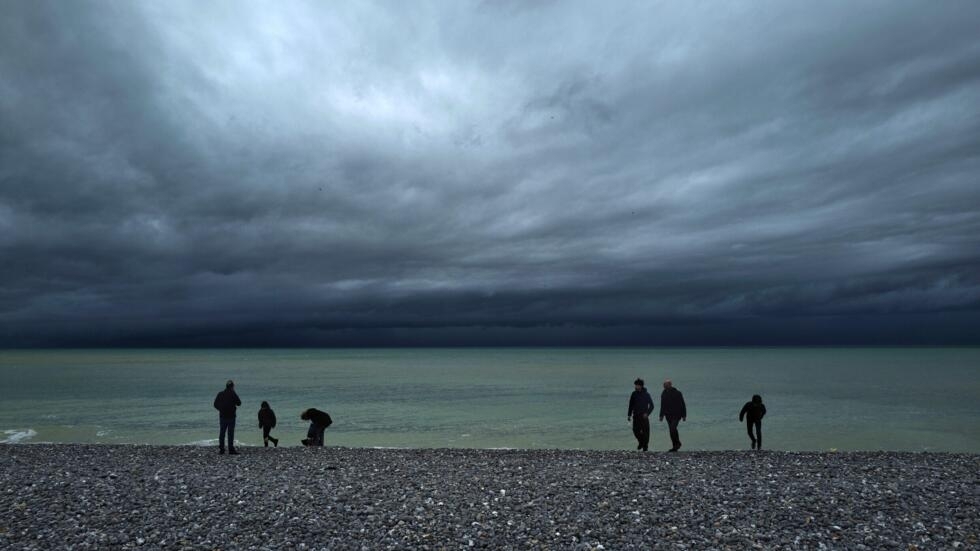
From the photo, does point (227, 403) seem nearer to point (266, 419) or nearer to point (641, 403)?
point (266, 419)

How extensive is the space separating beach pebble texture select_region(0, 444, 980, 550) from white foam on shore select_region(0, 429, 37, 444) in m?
18.9

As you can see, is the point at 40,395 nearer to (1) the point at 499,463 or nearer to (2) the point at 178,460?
(2) the point at 178,460

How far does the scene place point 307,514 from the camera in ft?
43.8

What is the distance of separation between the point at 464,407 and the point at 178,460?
117 ft

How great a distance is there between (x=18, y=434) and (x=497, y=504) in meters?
37.2

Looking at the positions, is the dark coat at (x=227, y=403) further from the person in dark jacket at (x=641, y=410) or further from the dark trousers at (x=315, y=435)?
the person in dark jacket at (x=641, y=410)

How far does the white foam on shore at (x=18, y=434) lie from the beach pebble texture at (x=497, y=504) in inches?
744


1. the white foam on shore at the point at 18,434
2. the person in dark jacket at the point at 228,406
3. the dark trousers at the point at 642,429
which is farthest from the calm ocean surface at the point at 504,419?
the person in dark jacket at the point at 228,406

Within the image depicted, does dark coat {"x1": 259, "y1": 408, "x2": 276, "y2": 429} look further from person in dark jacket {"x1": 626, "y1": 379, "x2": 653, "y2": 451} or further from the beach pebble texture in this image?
person in dark jacket {"x1": 626, "y1": 379, "x2": 653, "y2": 451}

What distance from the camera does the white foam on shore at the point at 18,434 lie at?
3437 centimetres

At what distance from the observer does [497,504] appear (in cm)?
Result: 1411

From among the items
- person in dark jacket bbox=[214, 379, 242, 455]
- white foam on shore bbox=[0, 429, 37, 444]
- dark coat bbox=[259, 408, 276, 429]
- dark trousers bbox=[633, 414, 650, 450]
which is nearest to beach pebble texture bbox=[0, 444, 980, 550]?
person in dark jacket bbox=[214, 379, 242, 455]

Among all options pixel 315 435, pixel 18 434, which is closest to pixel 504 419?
pixel 315 435

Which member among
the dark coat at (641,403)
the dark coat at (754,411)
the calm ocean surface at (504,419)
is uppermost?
the dark coat at (641,403)
